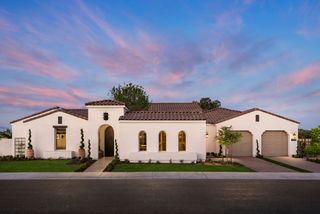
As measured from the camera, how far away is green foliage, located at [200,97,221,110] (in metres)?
80.4

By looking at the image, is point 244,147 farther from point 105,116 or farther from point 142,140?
point 105,116

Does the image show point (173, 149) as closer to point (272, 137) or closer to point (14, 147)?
point (272, 137)

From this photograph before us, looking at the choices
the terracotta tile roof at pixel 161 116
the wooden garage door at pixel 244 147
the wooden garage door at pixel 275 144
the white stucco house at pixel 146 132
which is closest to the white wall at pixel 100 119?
the white stucco house at pixel 146 132

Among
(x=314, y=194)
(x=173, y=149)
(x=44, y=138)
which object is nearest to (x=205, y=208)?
(x=314, y=194)

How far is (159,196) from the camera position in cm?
1347

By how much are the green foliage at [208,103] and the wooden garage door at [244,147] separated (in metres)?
48.1

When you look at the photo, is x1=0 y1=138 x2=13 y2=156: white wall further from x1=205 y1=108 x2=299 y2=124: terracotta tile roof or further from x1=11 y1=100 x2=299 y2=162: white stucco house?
x1=205 y1=108 x2=299 y2=124: terracotta tile roof

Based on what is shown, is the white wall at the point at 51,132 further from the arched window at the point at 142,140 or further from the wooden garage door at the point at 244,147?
the wooden garage door at the point at 244,147

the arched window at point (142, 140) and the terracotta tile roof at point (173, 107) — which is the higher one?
the terracotta tile roof at point (173, 107)

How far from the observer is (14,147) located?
30.6 metres

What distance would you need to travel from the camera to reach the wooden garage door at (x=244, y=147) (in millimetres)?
32094

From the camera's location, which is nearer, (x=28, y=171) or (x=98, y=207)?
(x=98, y=207)

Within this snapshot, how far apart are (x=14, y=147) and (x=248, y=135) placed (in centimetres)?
2205

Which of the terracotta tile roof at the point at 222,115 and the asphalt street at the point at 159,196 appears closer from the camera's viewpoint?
the asphalt street at the point at 159,196
